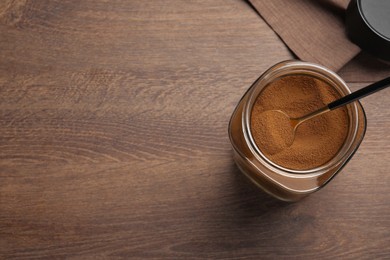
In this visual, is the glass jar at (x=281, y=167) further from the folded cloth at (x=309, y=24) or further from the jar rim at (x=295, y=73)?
the folded cloth at (x=309, y=24)

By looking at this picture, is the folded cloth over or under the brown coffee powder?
over

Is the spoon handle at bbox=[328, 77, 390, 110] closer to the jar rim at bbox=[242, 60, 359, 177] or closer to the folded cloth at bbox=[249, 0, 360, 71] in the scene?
the jar rim at bbox=[242, 60, 359, 177]

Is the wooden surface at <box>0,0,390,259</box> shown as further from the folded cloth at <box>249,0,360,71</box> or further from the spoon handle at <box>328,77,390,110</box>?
the spoon handle at <box>328,77,390,110</box>

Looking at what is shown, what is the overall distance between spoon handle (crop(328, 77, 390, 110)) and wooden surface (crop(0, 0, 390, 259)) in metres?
0.15

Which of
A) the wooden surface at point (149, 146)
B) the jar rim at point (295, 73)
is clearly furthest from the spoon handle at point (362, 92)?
the wooden surface at point (149, 146)

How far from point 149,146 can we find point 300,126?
0.62 feet

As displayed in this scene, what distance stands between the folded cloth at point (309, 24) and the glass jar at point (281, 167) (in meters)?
0.10

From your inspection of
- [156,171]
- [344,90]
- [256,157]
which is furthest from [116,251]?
[344,90]

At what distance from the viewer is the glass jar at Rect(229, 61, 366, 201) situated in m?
0.46

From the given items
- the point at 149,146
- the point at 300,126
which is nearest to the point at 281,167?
the point at 300,126

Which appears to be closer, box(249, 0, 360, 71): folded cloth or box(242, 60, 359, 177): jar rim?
box(242, 60, 359, 177): jar rim

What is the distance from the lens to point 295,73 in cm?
49

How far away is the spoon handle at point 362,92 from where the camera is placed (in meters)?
0.40

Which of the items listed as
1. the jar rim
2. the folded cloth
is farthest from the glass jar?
the folded cloth
